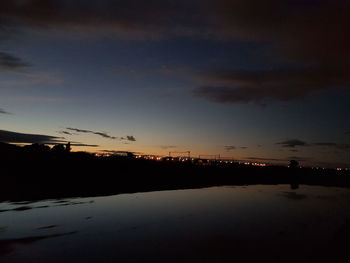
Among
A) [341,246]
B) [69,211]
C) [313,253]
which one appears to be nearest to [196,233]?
[313,253]

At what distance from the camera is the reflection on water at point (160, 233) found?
9.14m

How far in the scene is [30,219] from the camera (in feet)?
42.9

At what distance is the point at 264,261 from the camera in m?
8.91

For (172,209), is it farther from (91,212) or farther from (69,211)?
(69,211)

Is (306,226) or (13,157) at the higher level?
(13,157)

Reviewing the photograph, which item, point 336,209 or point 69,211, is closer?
point 69,211

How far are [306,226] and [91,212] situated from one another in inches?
466

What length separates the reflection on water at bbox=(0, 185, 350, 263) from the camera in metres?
9.14

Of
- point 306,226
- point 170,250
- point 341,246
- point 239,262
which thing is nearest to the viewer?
point 239,262

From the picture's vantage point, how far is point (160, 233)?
39.8ft

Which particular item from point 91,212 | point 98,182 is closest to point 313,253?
point 91,212

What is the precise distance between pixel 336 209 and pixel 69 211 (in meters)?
19.6

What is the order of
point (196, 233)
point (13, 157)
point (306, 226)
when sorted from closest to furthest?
point (196, 233) → point (306, 226) → point (13, 157)

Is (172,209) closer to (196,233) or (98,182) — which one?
(196,233)
